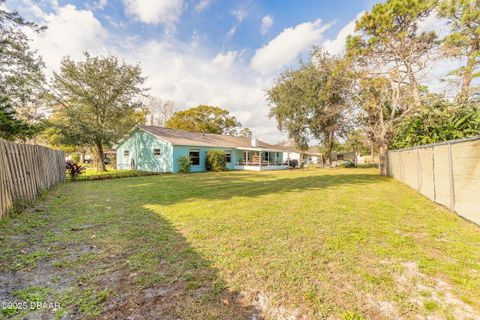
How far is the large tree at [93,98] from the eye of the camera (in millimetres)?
16906

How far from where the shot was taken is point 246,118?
149 ft

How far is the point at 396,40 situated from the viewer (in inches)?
532

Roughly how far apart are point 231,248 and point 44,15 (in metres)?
12.0

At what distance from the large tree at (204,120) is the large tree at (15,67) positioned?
971 inches

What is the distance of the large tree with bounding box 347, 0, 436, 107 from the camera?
1285 cm

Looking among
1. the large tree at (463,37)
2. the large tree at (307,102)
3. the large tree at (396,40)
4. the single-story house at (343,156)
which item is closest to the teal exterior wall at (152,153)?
the large tree at (307,102)

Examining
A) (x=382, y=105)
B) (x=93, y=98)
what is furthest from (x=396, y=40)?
(x=93, y=98)

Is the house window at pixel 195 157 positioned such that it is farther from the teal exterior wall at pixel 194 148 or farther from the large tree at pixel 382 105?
the large tree at pixel 382 105

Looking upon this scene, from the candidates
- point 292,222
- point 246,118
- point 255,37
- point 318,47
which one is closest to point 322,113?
point 318,47

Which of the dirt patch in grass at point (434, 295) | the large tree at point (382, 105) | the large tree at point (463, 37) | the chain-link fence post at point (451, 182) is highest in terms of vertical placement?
the large tree at point (463, 37)

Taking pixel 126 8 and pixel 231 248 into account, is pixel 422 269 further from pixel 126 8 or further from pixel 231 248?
pixel 126 8

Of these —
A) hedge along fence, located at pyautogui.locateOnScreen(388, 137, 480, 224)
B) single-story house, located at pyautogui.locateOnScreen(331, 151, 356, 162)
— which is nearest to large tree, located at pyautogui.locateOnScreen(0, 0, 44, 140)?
hedge along fence, located at pyautogui.locateOnScreen(388, 137, 480, 224)

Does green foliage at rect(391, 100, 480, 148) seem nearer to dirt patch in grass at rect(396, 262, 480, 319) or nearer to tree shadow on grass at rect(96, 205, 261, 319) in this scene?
dirt patch in grass at rect(396, 262, 480, 319)

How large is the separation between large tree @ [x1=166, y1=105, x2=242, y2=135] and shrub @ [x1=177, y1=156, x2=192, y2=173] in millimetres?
19028
